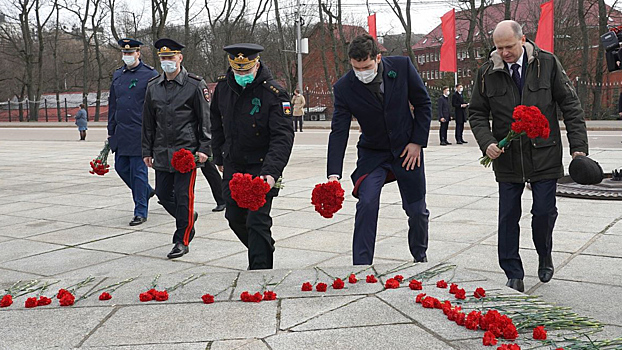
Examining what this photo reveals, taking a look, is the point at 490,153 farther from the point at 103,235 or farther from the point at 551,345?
the point at 103,235

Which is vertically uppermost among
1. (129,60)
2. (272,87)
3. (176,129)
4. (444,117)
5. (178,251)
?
(129,60)

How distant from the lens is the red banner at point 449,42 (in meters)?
28.9

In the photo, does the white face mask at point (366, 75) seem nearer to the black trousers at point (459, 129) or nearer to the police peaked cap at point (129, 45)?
the police peaked cap at point (129, 45)

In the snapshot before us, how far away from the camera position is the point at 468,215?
25.9ft

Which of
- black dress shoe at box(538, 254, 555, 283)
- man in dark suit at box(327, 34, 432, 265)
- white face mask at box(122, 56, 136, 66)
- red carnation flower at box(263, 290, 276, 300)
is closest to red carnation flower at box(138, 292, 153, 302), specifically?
red carnation flower at box(263, 290, 276, 300)

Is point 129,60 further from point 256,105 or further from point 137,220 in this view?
point 256,105

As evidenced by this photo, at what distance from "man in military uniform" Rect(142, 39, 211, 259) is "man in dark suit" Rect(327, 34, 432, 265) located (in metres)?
1.85

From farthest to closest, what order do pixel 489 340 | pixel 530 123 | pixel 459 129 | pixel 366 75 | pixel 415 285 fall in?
pixel 459 129
pixel 366 75
pixel 530 123
pixel 415 285
pixel 489 340

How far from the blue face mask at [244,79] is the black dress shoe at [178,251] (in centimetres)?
184

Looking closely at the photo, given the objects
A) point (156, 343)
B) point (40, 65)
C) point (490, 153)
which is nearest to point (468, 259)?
point (490, 153)

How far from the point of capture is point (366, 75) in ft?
16.2

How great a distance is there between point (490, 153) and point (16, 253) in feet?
14.5

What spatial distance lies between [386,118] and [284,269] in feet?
4.08

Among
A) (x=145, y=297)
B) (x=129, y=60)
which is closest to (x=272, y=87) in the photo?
(x=145, y=297)
